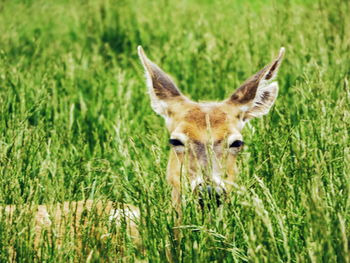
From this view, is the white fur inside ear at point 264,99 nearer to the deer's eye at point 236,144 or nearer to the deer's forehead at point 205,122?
the deer's forehead at point 205,122

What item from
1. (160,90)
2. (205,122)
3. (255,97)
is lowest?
(205,122)

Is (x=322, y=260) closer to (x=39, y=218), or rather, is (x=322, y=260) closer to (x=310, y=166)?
(x=310, y=166)

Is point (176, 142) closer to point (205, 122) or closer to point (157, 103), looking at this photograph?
point (205, 122)

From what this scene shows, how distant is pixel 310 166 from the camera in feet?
10.8

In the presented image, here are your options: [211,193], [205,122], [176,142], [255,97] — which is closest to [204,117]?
[205,122]

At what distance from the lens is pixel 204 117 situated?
4.00 m

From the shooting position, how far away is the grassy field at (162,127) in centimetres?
300

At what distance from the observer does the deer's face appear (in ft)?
12.4

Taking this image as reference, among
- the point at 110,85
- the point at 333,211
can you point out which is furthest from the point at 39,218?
the point at 110,85

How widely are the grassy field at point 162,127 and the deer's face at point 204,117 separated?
14cm

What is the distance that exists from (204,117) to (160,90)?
1.85 ft

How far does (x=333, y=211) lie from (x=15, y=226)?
5.01ft

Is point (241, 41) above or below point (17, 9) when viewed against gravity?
below

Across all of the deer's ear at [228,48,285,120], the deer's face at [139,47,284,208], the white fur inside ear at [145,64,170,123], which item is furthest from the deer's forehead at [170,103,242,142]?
the white fur inside ear at [145,64,170,123]
